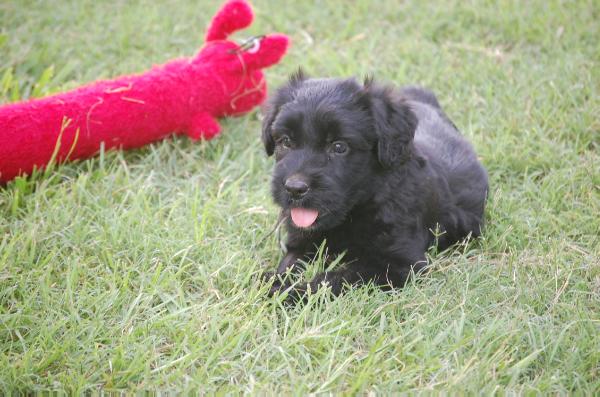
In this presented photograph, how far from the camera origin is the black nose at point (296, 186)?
273 cm

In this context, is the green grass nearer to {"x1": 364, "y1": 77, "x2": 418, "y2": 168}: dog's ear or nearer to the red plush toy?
the red plush toy

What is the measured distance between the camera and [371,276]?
2.81 m

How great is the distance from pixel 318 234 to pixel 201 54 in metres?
1.74

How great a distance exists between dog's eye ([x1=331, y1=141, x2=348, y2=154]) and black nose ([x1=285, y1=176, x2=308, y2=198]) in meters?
0.24

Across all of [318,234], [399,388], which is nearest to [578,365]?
[399,388]

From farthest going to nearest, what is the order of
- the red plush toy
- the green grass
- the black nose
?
the red plush toy, the black nose, the green grass

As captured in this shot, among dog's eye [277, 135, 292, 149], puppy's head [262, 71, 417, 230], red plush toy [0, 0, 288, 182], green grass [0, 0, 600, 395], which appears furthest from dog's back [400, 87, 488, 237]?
red plush toy [0, 0, 288, 182]

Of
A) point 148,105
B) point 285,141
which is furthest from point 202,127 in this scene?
point 285,141

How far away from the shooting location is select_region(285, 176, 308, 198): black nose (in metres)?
2.73

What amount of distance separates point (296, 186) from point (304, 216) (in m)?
0.18

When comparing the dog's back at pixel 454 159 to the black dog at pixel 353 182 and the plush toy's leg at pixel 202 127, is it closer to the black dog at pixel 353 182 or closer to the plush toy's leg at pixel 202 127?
the black dog at pixel 353 182

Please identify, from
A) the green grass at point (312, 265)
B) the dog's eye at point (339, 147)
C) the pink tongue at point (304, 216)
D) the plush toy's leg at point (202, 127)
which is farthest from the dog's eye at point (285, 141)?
the plush toy's leg at point (202, 127)

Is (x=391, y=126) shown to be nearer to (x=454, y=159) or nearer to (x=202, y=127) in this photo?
(x=454, y=159)

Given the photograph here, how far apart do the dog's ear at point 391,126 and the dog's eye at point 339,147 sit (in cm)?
15
